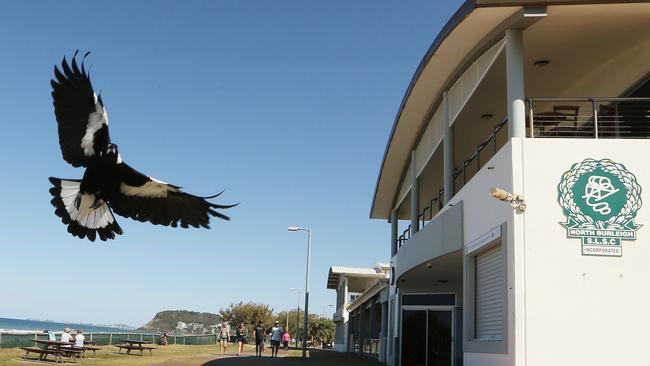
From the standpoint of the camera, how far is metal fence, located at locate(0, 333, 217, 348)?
26.0 metres

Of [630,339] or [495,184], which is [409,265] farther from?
[630,339]

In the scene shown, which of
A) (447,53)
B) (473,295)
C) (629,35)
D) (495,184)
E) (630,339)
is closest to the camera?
(630,339)

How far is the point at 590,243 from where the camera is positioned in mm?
11133

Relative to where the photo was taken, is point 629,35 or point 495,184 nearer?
point 495,184

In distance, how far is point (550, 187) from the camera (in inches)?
453

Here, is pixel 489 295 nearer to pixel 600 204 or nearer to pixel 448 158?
pixel 600 204

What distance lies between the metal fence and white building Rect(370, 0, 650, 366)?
16015 millimetres

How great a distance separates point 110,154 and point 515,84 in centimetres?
757

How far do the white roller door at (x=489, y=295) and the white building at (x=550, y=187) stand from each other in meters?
0.04

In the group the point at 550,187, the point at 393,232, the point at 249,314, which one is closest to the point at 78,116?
the point at 550,187

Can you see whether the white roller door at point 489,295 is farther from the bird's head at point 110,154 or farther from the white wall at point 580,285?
the bird's head at point 110,154

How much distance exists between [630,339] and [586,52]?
6.24 m

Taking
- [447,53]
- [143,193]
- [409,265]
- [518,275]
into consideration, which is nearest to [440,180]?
[409,265]

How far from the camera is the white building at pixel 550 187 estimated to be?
431 inches
